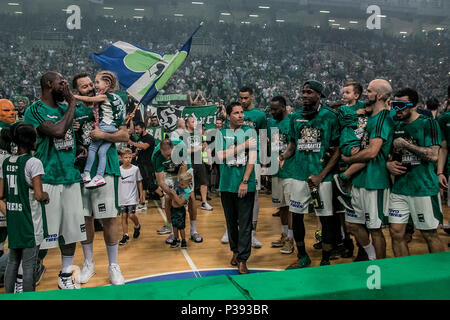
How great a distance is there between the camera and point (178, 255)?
17.9 ft

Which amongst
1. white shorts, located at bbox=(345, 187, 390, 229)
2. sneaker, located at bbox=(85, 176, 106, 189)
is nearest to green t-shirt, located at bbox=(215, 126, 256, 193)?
white shorts, located at bbox=(345, 187, 390, 229)

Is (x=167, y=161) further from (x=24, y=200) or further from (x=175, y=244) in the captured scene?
(x=24, y=200)

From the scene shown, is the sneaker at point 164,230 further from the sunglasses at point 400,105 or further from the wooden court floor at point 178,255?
the sunglasses at point 400,105

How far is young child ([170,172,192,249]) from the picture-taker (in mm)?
5711

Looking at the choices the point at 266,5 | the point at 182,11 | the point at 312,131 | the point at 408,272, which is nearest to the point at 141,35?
the point at 182,11

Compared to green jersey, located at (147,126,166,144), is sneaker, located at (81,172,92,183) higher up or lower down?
higher up

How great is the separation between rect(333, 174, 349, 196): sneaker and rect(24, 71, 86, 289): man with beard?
8.67ft

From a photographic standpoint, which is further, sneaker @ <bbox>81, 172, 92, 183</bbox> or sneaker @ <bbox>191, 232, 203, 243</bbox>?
sneaker @ <bbox>191, 232, 203, 243</bbox>

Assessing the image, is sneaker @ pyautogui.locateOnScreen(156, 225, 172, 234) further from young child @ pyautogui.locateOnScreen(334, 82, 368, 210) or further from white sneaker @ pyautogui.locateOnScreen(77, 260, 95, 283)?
young child @ pyautogui.locateOnScreen(334, 82, 368, 210)

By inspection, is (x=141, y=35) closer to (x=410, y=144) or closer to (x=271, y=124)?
(x=271, y=124)

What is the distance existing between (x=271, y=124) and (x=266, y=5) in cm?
2446

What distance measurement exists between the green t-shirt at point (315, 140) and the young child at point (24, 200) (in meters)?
2.58
